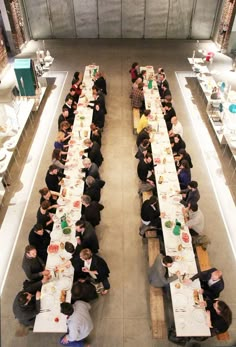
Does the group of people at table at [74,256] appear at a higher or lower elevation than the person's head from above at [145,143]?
lower

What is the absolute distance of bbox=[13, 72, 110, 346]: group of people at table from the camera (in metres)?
5.31

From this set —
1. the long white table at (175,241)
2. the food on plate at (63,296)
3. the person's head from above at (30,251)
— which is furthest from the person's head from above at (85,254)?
the long white table at (175,241)

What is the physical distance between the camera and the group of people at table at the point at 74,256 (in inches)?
209

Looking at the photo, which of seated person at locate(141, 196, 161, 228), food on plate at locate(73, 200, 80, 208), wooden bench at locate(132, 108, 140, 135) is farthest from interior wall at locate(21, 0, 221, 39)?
seated person at locate(141, 196, 161, 228)

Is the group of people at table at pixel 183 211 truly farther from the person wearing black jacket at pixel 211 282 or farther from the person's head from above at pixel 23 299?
the person's head from above at pixel 23 299

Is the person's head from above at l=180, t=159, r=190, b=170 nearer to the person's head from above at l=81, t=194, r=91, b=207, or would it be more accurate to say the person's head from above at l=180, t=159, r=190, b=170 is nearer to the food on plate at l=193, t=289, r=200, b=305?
the person's head from above at l=81, t=194, r=91, b=207

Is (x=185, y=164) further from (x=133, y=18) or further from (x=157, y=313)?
(x=133, y=18)

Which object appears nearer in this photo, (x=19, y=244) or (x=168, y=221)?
(x=168, y=221)

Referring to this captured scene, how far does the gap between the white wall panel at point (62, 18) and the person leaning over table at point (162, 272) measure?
15.9m

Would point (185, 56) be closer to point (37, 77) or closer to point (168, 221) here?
point (37, 77)

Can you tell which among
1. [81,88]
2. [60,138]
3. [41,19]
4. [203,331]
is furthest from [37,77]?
[203,331]

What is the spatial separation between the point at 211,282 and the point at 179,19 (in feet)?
52.5

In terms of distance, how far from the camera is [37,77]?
12.7 metres

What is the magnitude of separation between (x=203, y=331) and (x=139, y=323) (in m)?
1.36
